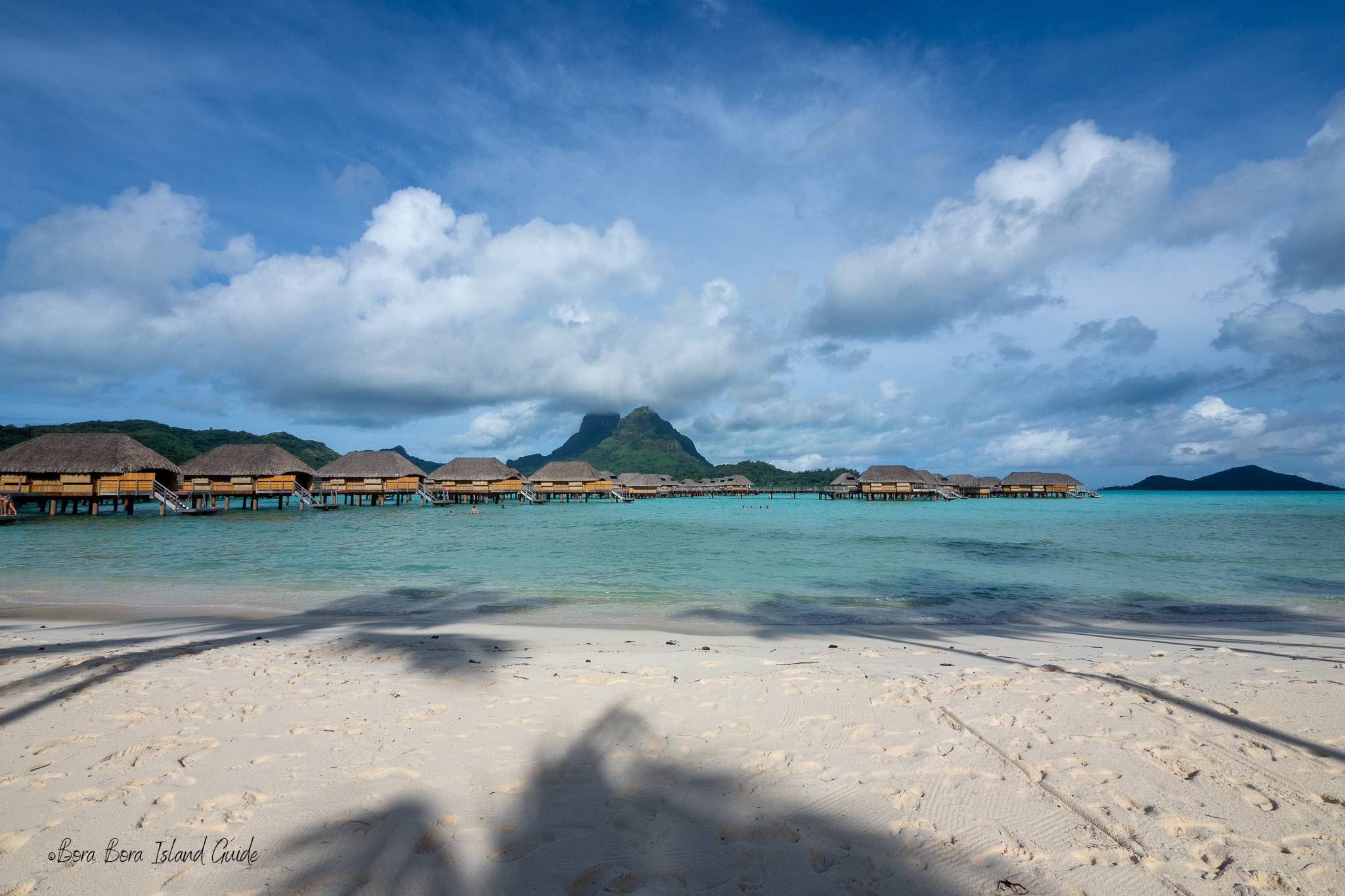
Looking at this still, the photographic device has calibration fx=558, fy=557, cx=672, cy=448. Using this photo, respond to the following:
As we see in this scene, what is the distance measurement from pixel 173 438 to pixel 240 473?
5753 centimetres

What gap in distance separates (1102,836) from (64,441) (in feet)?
150

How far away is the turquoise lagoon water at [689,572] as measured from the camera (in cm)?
901

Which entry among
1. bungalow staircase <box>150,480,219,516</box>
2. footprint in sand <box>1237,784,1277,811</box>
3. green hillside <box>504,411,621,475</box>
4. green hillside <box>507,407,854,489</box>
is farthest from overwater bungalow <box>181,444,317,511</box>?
green hillside <box>504,411,621,475</box>

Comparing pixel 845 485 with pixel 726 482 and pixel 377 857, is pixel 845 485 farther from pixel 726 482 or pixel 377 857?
pixel 377 857

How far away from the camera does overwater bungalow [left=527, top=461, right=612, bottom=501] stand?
2119 inches

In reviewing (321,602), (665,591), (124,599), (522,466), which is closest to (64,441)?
(124,599)

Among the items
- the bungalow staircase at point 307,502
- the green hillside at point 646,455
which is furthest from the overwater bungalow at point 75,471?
the green hillside at point 646,455

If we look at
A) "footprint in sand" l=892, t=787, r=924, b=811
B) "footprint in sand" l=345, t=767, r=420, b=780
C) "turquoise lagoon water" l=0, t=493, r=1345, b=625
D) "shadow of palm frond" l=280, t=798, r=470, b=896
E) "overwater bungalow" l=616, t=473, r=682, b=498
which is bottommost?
"turquoise lagoon water" l=0, t=493, r=1345, b=625

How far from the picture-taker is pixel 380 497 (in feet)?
148

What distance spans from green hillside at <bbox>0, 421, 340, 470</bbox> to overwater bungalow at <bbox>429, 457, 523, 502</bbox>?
31.9 meters

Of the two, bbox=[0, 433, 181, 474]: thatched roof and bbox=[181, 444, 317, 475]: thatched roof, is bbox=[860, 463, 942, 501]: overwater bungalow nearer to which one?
bbox=[181, 444, 317, 475]: thatched roof

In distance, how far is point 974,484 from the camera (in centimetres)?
7494

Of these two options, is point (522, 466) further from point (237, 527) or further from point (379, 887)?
point (379, 887)

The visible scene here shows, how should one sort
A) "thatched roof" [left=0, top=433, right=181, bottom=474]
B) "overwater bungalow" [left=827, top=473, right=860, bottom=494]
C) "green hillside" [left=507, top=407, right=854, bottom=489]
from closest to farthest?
"thatched roof" [left=0, top=433, right=181, bottom=474] → "overwater bungalow" [left=827, top=473, right=860, bottom=494] → "green hillside" [left=507, top=407, right=854, bottom=489]
